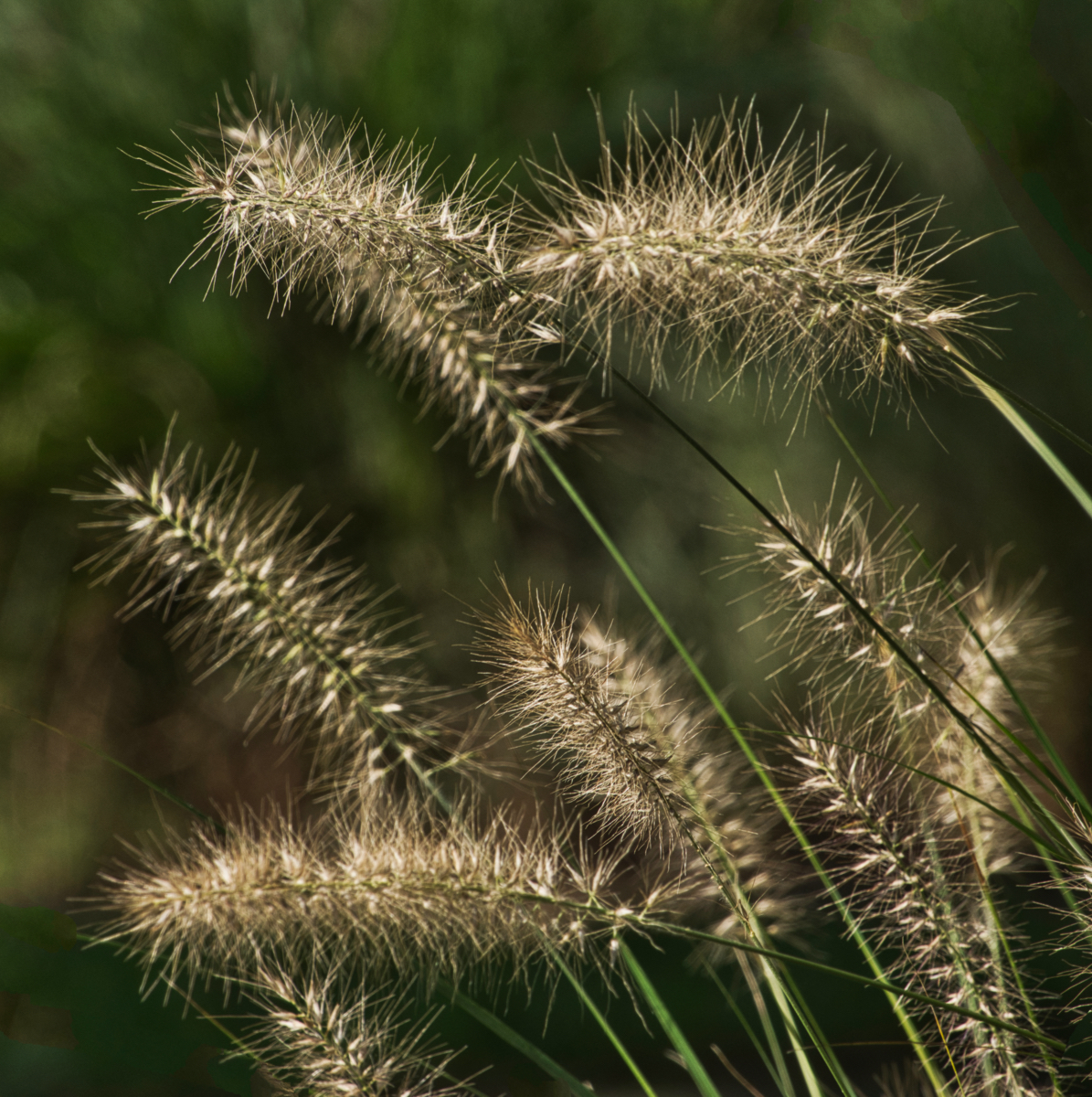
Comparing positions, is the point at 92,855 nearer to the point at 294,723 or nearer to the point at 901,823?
the point at 294,723

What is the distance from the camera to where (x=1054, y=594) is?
729 millimetres

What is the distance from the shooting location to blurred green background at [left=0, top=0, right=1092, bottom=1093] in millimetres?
696

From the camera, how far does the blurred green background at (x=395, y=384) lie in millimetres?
696

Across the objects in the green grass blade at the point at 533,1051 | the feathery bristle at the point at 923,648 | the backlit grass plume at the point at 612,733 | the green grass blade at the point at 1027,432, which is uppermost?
the green grass blade at the point at 1027,432

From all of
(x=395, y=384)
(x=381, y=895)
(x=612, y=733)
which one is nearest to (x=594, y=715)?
(x=612, y=733)

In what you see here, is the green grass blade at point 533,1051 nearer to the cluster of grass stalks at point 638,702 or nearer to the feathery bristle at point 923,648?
the cluster of grass stalks at point 638,702

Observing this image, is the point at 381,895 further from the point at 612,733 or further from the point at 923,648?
the point at 923,648

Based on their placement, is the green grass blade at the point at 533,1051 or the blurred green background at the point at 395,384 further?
the blurred green background at the point at 395,384

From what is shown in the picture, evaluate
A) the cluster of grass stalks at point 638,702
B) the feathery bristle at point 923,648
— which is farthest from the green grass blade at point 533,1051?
the feathery bristle at point 923,648

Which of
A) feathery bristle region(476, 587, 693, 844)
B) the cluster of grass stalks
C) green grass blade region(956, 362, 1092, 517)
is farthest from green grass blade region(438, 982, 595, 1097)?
green grass blade region(956, 362, 1092, 517)

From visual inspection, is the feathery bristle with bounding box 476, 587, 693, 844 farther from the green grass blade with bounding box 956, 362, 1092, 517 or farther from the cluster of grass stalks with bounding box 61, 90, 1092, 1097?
the green grass blade with bounding box 956, 362, 1092, 517

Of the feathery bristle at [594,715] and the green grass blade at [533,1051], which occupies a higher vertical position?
the feathery bristle at [594,715]

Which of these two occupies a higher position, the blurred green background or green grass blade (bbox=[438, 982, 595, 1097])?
the blurred green background

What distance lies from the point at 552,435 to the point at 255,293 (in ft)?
1.35
